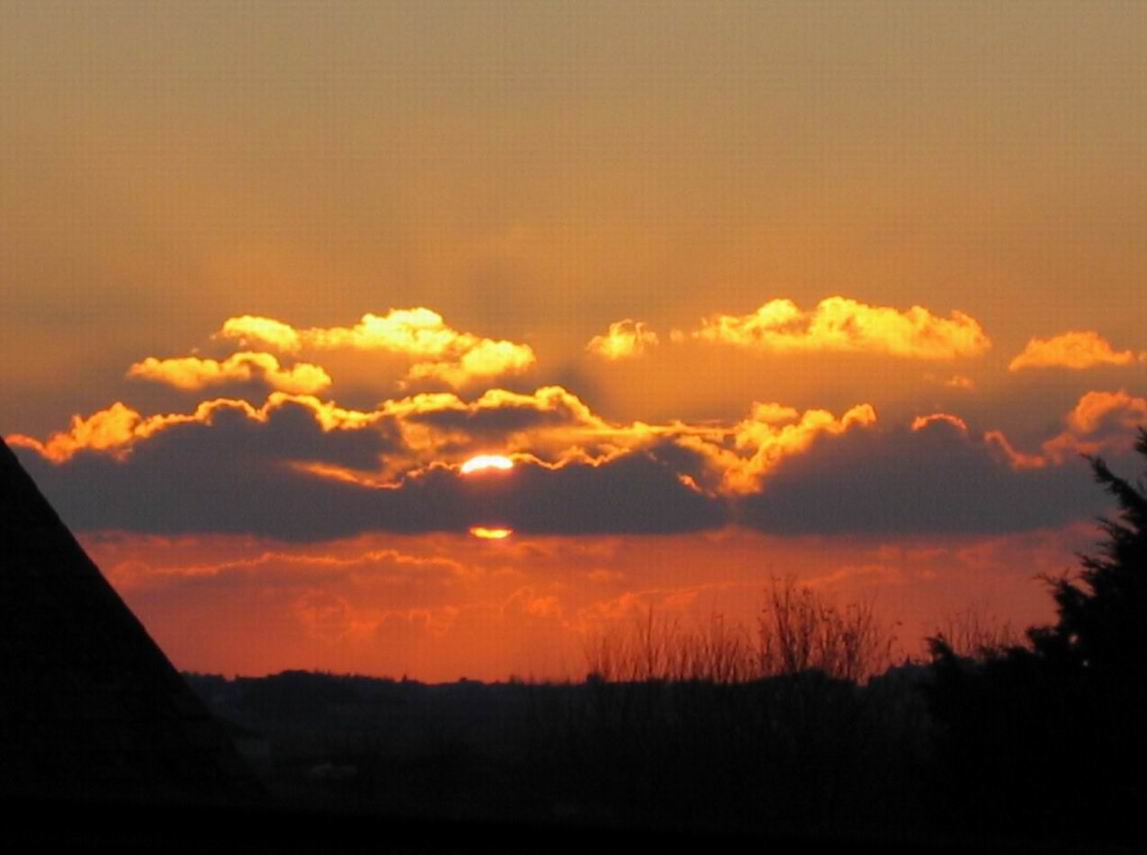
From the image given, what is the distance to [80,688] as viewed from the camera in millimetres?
9617

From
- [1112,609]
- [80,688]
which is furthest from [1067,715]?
[80,688]

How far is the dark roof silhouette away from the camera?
9.06 meters

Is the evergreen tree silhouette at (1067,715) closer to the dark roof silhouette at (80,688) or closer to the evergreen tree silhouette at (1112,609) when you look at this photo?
the evergreen tree silhouette at (1112,609)

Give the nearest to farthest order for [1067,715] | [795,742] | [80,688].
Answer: [80,688]
[1067,715]
[795,742]

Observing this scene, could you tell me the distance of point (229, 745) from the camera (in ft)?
34.9

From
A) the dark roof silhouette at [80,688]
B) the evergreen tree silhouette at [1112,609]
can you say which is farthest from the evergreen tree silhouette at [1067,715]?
the dark roof silhouette at [80,688]

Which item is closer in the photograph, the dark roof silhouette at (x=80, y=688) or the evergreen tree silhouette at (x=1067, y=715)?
the dark roof silhouette at (x=80, y=688)

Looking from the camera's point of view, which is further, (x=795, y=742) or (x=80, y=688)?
(x=795, y=742)

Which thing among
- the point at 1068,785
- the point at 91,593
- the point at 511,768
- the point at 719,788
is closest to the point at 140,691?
the point at 91,593

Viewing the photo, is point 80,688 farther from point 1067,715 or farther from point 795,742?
point 795,742

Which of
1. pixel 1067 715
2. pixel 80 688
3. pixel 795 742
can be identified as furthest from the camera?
pixel 795 742

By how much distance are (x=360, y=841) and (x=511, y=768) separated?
1642 inches

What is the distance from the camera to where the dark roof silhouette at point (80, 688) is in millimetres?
9062

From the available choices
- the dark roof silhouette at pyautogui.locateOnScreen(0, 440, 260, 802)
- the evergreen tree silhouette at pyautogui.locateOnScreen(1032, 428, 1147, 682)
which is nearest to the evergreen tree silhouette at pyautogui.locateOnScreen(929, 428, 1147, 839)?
the evergreen tree silhouette at pyautogui.locateOnScreen(1032, 428, 1147, 682)
